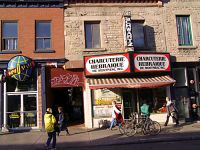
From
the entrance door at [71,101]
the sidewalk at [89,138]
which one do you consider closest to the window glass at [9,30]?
the entrance door at [71,101]

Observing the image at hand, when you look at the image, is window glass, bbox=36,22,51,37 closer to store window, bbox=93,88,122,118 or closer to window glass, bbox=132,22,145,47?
store window, bbox=93,88,122,118

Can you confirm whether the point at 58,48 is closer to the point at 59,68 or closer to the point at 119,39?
the point at 59,68

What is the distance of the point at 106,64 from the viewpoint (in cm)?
1733

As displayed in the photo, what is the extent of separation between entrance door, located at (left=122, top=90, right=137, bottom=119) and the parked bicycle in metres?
3.78

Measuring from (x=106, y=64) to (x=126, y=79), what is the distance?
5.15 feet

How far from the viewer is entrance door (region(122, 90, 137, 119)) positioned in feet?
59.2

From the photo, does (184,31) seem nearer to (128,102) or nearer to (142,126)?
(128,102)

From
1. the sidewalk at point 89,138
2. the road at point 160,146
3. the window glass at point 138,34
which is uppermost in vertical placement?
the window glass at point 138,34

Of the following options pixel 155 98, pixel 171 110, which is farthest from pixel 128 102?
pixel 171 110

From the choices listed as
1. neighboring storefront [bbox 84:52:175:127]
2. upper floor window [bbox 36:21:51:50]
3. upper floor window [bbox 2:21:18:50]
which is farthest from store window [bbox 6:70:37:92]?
neighboring storefront [bbox 84:52:175:127]

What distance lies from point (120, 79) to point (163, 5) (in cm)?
630

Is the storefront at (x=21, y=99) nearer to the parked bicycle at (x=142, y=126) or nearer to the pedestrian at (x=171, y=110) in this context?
the parked bicycle at (x=142, y=126)

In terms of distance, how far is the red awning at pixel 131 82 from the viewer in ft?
A: 53.2

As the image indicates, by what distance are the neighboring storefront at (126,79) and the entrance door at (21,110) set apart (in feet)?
11.9
